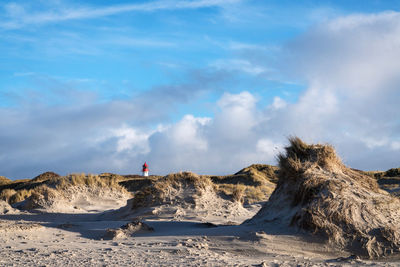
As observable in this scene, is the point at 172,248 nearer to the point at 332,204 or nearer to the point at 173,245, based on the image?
the point at 173,245

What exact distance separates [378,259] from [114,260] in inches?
202

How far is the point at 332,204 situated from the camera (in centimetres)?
946

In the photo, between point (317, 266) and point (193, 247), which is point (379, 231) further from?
point (193, 247)

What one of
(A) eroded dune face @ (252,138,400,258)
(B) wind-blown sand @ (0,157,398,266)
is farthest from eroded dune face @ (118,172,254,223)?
(A) eroded dune face @ (252,138,400,258)

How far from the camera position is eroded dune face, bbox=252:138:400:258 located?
901cm

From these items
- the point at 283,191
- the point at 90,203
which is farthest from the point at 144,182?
the point at 283,191

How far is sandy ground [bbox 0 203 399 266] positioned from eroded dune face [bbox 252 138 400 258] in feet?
1.47

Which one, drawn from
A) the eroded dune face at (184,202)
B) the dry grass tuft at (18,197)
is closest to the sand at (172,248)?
the eroded dune face at (184,202)

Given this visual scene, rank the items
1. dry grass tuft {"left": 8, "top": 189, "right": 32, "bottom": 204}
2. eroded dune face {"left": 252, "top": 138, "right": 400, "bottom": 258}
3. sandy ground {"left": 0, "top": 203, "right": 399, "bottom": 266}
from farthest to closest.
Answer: dry grass tuft {"left": 8, "top": 189, "right": 32, "bottom": 204}
eroded dune face {"left": 252, "top": 138, "right": 400, "bottom": 258}
sandy ground {"left": 0, "top": 203, "right": 399, "bottom": 266}

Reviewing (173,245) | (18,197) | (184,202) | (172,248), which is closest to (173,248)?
(172,248)

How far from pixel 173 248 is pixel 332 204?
3.62 m

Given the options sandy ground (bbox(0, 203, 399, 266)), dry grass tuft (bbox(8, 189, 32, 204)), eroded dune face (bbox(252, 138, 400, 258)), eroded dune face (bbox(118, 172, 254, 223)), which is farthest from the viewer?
dry grass tuft (bbox(8, 189, 32, 204))

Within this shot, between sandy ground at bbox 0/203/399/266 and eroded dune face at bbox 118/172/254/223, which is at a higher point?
eroded dune face at bbox 118/172/254/223

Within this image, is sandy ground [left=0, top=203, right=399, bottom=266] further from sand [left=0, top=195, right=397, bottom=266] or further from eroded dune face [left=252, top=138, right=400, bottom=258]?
eroded dune face [left=252, top=138, right=400, bottom=258]
